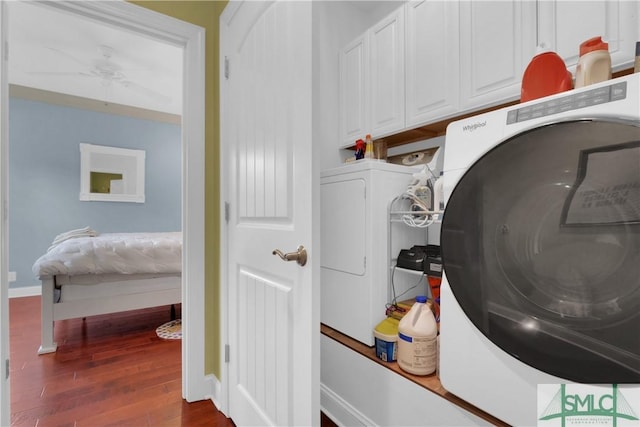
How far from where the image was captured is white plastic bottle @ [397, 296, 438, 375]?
1176mm

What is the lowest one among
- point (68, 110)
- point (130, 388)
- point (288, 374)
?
point (130, 388)

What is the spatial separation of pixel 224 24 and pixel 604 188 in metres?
1.73

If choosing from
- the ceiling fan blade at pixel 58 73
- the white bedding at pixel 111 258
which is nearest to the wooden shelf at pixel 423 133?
the white bedding at pixel 111 258

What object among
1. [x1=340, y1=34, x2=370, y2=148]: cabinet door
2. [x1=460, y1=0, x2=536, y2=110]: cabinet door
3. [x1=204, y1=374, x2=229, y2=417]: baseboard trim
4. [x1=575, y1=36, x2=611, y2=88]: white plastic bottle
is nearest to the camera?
[x1=575, y1=36, x2=611, y2=88]: white plastic bottle

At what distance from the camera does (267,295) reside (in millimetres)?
1128

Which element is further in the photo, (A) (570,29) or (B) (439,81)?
(B) (439,81)

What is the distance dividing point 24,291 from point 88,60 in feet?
9.83

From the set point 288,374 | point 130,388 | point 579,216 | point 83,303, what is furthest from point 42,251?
point 579,216

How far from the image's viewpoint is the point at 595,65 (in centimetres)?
82

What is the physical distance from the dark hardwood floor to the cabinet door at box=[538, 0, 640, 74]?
2.19 m

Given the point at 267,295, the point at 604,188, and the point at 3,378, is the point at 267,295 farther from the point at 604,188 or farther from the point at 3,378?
the point at 3,378

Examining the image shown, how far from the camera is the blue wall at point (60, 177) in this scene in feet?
12.1

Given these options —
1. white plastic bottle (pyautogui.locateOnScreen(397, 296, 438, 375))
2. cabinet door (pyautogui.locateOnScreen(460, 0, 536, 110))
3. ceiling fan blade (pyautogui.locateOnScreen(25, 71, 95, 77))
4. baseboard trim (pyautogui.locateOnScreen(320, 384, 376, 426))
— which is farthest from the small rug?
ceiling fan blade (pyautogui.locateOnScreen(25, 71, 95, 77))

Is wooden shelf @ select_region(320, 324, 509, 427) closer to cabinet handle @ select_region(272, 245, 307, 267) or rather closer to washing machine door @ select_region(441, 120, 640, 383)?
washing machine door @ select_region(441, 120, 640, 383)
